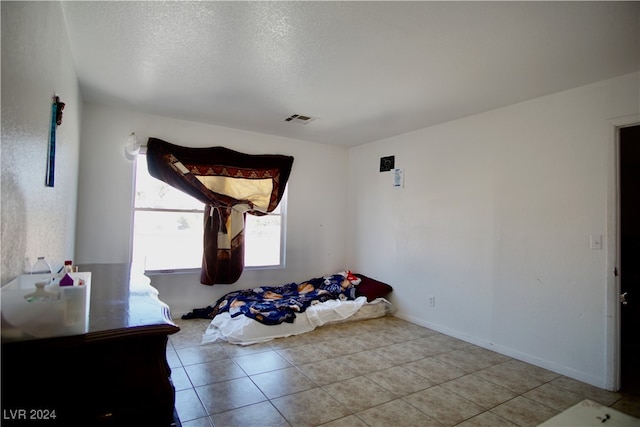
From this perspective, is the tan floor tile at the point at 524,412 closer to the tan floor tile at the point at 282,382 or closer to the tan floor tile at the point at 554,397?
the tan floor tile at the point at 554,397

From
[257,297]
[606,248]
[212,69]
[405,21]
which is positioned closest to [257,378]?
[257,297]

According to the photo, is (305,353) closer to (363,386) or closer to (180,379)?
(363,386)

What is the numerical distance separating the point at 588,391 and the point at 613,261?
1.02 meters

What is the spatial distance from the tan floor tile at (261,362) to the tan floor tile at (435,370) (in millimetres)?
1108

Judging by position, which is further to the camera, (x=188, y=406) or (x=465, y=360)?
(x=465, y=360)

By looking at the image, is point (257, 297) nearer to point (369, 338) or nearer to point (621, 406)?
point (369, 338)

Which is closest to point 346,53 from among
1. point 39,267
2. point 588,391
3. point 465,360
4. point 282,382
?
point 39,267

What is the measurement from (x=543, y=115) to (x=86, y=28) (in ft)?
12.1

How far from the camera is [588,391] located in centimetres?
252

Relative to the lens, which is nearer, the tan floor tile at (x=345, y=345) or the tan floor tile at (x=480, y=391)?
the tan floor tile at (x=480, y=391)

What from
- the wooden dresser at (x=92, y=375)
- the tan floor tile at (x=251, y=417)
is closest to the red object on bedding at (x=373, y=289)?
the tan floor tile at (x=251, y=417)

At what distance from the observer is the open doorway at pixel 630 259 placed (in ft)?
9.49

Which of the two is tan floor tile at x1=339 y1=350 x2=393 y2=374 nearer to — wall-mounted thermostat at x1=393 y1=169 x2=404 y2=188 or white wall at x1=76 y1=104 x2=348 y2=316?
white wall at x1=76 y1=104 x2=348 y2=316

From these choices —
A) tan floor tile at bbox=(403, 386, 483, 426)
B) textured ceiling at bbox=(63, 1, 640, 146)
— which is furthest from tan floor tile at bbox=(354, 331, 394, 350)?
textured ceiling at bbox=(63, 1, 640, 146)
